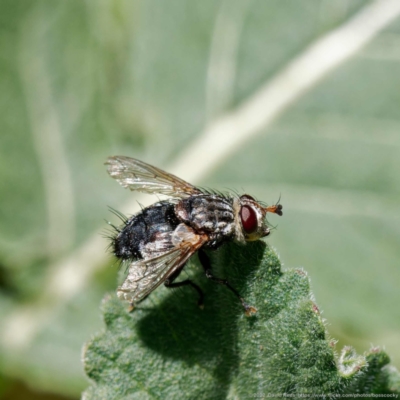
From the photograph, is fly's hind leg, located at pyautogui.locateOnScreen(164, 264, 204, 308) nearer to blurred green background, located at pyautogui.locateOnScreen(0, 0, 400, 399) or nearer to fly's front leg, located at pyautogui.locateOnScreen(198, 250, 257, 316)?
fly's front leg, located at pyautogui.locateOnScreen(198, 250, 257, 316)

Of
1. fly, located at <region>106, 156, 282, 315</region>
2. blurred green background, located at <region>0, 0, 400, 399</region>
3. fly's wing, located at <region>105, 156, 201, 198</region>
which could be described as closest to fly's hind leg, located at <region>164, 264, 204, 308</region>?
fly, located at <region>106, 156, 282, 315</region>

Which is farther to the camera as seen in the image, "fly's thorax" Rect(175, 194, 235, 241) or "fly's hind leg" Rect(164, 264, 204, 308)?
"fly's thorax" Rect(175, 194, 235, 241)

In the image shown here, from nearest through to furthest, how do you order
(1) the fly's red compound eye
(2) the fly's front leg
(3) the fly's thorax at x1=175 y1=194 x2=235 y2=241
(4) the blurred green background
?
(2) the fly's front leg → (1) the fly's red compound eye → (3) the fly's thorax at x1=175 y1=194 x2=235 y2=241 → (4) the blurred green background

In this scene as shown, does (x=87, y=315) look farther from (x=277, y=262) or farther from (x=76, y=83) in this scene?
(x=277, y=262)

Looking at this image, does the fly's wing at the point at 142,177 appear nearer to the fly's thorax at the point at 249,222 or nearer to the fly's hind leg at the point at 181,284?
the fly's thorax at the point at 249,222

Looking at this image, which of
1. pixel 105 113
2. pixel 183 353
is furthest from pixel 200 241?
pixel 105 113

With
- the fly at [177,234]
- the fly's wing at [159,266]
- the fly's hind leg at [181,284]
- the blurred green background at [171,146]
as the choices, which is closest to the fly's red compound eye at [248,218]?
the fly at [177,234]
